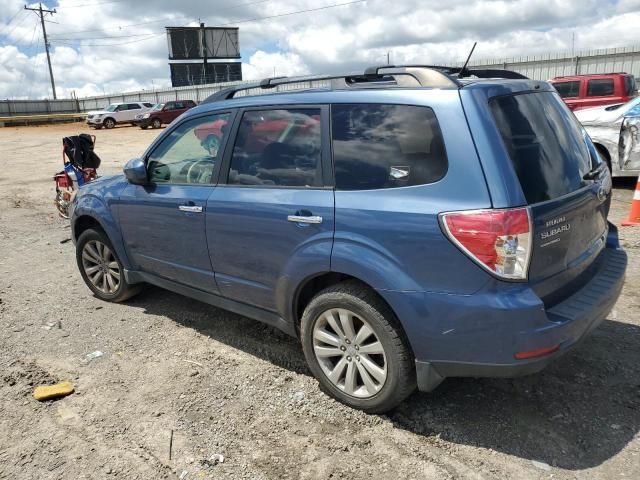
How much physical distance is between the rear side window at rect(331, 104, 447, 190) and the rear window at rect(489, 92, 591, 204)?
34 centimetres

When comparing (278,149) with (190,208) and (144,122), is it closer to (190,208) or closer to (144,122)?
(190,208)

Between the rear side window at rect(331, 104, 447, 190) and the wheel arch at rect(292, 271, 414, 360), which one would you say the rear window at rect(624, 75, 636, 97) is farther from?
the wheel arch at rect(292, 271, 414, 360)

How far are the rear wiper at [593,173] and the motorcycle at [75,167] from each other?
24.8ft

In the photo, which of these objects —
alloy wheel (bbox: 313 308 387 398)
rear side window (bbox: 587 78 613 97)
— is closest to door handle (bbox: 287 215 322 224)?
alloy wheel (bbox: 313 308 387 398)

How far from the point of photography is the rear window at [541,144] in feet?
8.34

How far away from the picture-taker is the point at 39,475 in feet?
8.89

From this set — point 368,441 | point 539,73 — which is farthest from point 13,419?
point 539,73

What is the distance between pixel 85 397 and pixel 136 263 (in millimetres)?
1338

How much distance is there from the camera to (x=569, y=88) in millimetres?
15336

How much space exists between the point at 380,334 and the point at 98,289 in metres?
3.29

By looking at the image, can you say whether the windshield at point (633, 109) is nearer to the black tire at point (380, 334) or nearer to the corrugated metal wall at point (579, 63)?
the black tire at point (380, 334)

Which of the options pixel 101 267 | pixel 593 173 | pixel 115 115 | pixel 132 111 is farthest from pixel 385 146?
pixel 132 111

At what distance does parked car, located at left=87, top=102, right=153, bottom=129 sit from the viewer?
35.2m

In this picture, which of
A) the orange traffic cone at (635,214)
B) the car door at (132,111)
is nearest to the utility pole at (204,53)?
the car door at (132,111)
